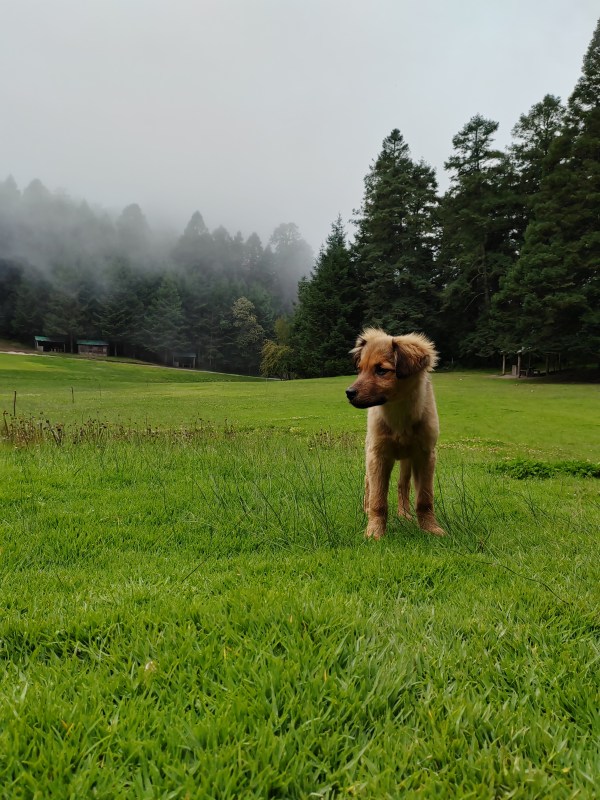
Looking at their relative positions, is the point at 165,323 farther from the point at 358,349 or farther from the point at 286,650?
the point at 286,650

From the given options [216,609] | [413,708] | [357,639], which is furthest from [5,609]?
[413,708]

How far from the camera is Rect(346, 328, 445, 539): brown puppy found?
3.57 metres

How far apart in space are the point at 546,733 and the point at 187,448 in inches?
224

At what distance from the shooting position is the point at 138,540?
3.32 metres

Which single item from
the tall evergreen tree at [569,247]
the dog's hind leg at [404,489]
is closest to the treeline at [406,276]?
the tall evergreen tree at [569,247]

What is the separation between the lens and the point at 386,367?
357 centimetres

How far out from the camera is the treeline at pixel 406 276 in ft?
103

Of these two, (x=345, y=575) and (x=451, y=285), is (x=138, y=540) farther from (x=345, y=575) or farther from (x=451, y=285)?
(x=451, y=285)

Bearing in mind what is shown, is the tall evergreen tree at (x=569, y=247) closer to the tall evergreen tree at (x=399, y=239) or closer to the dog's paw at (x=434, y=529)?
the tall evergreen tree at (x=399, y=239)

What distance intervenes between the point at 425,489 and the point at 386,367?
1.15 metres

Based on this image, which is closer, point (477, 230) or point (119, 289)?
point (477, 230)

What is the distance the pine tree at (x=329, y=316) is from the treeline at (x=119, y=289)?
1174 inches

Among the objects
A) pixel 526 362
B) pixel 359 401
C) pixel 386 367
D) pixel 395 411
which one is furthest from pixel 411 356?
pixel 526 362

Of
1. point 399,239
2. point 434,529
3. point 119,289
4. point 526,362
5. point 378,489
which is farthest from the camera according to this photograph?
point 119,289
